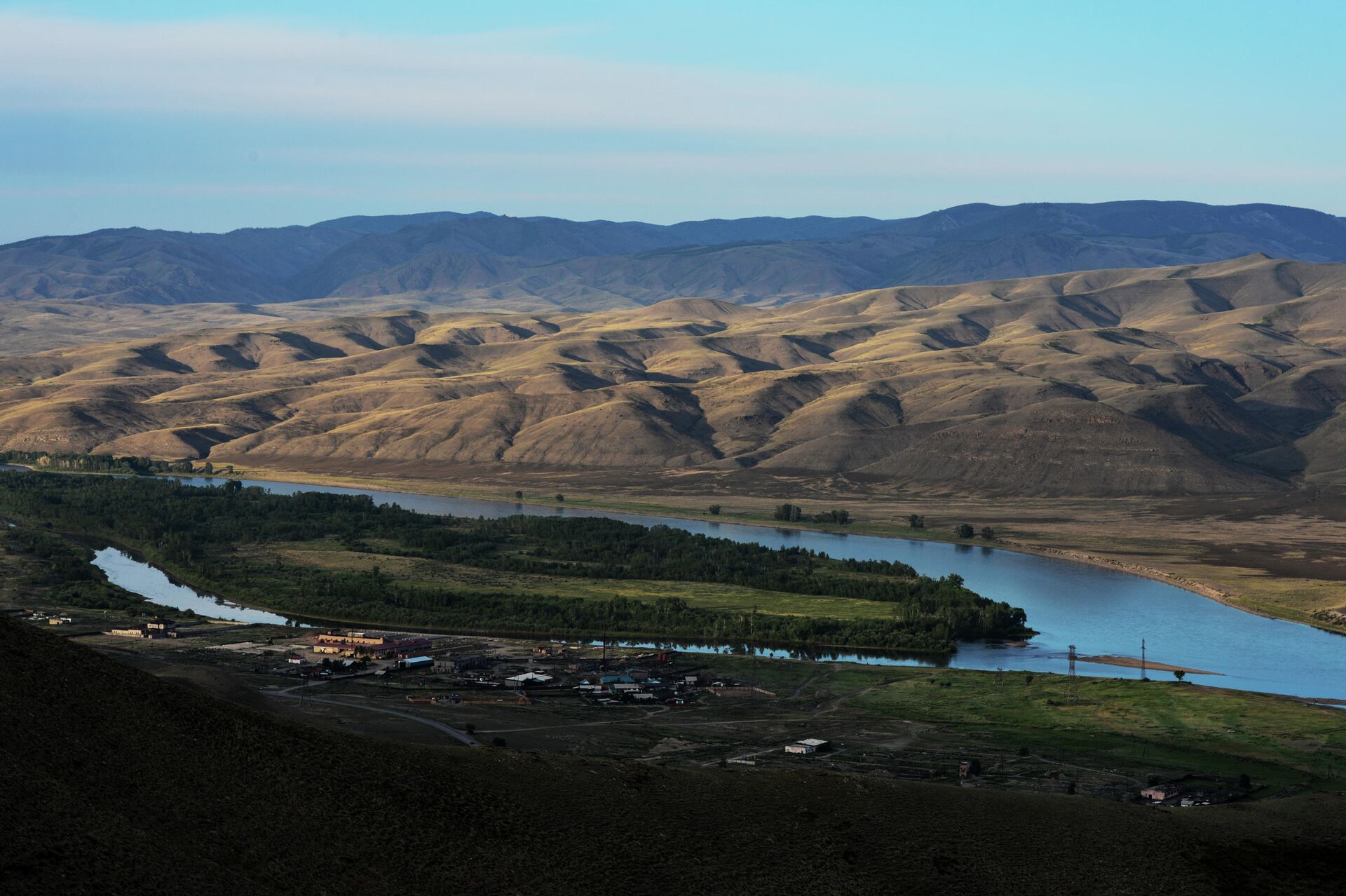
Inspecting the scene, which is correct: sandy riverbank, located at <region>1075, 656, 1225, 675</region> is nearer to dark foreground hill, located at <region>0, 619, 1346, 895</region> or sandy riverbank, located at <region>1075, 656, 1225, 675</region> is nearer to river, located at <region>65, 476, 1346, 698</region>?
river, located at <region>65, 476, 1346, 698</region>

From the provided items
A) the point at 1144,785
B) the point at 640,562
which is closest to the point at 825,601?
the point at 640,562

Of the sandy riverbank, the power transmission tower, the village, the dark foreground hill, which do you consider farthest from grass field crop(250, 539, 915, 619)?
the dark foreground hill

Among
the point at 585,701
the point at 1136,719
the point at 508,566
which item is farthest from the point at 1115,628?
the point at 508,566

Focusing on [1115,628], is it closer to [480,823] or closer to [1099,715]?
[1099,715]

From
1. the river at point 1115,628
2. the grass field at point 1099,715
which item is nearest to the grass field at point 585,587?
the river at point 1115,628

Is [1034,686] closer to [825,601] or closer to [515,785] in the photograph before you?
[825,601]
